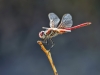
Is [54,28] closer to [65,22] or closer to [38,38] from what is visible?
[65,22]

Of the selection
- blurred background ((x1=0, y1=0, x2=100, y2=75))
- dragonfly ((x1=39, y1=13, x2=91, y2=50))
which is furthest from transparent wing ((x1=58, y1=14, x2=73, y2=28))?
blurred background ((x1=0, y1=0, x2=100, y2=75))

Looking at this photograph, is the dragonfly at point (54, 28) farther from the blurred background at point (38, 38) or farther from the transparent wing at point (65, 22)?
the blurred background at point (38, 38)

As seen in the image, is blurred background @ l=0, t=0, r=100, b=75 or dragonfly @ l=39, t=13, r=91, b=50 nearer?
dragonfly @ l=39, t=13, r=91, b=50

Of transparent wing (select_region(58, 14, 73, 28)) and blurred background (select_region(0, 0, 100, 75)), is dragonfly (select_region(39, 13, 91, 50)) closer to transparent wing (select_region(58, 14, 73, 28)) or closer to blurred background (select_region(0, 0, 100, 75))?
transparent wing (select_region(58, 14, 73, 28))

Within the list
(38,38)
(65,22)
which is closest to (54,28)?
(65,22)

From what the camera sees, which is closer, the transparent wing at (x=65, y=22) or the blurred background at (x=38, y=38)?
the transparent wing at (x=65, y=22)

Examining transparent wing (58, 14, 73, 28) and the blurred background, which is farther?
the blurred background

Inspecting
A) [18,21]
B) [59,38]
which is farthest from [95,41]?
[18,21]

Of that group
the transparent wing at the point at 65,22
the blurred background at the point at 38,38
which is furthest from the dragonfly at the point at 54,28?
the blurred background at the point at 38,38
